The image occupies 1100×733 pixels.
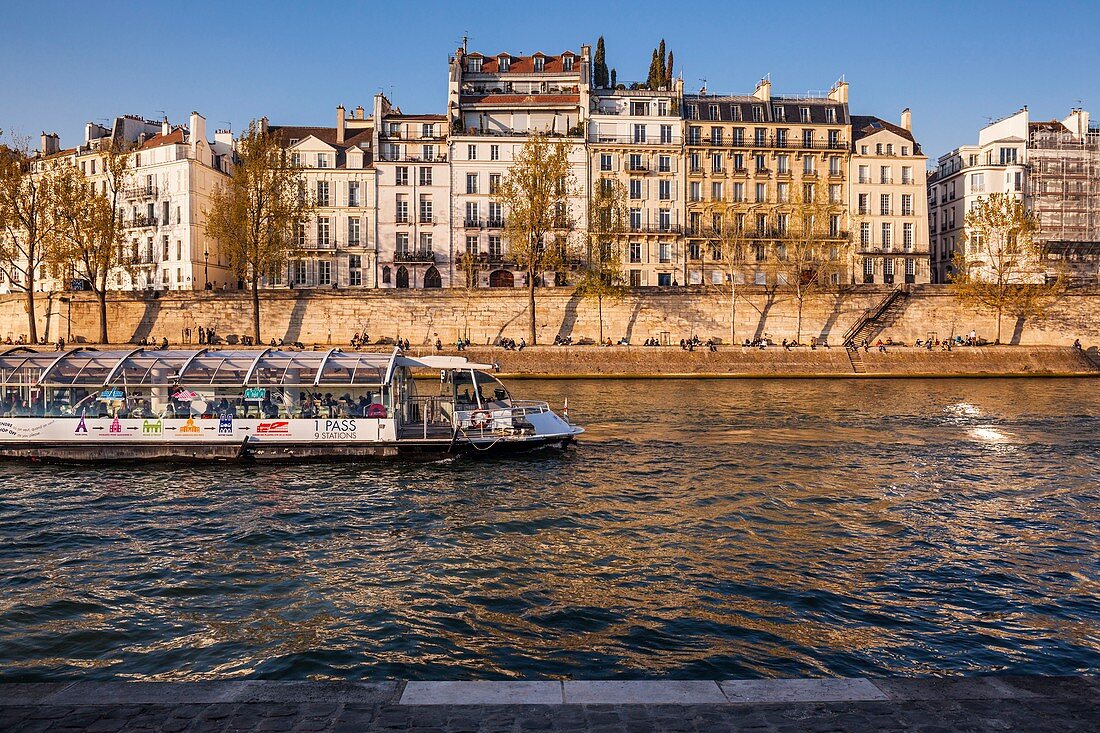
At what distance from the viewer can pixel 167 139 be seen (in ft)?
249

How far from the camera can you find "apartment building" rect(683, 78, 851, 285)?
7838 centimetres

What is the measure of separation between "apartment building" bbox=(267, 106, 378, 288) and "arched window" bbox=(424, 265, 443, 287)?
4.62m

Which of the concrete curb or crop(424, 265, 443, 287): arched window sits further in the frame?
crop(424, 265, 443, 287): arched window

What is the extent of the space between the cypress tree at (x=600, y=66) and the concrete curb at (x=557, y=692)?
9389 centimetres

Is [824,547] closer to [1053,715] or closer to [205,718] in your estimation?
[1053,715]

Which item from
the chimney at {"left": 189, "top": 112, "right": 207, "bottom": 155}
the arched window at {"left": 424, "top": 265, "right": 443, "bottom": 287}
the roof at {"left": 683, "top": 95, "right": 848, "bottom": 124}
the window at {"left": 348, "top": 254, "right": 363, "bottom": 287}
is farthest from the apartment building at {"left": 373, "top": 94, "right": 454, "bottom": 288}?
the roof at {"left": 683, "top": 95, "right": 848, "bottom": 124}

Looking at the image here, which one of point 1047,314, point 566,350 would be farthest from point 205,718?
point 1047,314

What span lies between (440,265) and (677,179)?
23.1m

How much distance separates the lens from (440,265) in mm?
76250

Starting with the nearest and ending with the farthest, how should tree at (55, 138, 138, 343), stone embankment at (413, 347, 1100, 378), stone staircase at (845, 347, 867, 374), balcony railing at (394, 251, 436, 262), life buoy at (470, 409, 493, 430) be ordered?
life buoy at (470, 409, 493, 430) → stone embankment at (413, 347, 1100, 378) → stone staircase at (845, 347, 867, 374) → tree at (55, 138, 138, 343) → balcony railing at (394, 251, 436, 262)

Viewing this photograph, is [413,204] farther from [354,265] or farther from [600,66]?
[600,66]

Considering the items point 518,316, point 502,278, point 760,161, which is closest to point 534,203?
point 518,316

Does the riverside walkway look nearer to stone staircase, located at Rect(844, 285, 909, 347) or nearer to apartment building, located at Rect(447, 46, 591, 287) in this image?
stone staircase, located at Rect(844, 285, 909, 347)

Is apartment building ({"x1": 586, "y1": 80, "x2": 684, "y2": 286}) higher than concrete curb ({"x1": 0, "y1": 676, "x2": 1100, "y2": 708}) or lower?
higher
